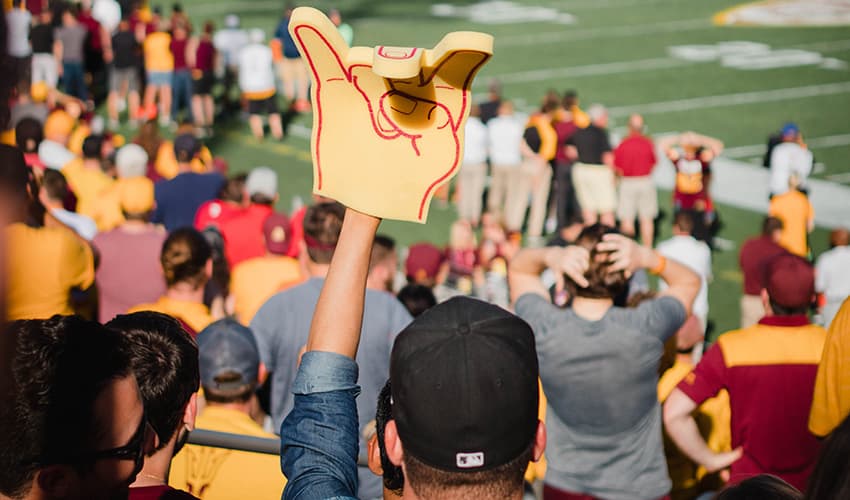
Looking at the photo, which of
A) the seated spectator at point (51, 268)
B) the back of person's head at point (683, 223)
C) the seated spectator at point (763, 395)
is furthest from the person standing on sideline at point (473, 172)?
the seated spectator at point (763, 395)

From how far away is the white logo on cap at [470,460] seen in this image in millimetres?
1597

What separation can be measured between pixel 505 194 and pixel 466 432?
11260 millimetres

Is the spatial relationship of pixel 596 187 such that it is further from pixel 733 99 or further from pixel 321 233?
pixel 321 233

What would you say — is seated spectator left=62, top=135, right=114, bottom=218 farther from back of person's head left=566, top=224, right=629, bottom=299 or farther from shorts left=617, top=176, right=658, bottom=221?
shorts left=617, top=176, right=658, bottom=221

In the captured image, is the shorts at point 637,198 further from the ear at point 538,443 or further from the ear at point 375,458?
the ear at point 538,443

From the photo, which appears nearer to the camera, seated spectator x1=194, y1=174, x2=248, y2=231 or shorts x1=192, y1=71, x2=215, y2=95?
seated spectator x1=194, y1=174, x2=248, y2=231

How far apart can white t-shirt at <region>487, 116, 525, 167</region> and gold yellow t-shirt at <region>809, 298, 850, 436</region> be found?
912 cm

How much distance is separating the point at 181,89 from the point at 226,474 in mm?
13925

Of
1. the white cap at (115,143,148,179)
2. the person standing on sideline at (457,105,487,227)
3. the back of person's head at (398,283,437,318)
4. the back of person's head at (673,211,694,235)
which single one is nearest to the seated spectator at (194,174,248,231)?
the white cap at (115,143,148,179)

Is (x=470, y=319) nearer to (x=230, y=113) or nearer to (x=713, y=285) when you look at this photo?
(x=713, y=285)

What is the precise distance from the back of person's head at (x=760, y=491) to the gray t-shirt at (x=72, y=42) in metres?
16.2

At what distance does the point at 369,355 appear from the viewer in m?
4.02

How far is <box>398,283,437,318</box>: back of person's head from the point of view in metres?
5.04

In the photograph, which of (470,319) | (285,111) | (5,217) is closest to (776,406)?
(470,319)
